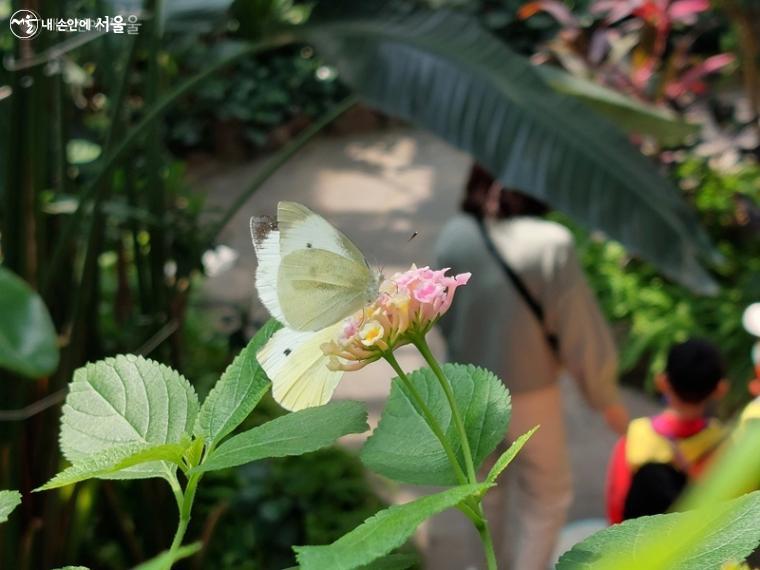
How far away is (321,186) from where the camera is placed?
18.3 ft

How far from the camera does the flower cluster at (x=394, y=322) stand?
1.23 feet

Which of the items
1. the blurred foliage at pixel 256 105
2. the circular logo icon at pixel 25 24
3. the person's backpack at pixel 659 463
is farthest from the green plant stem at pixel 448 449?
the blurred foliage at pixel 256 105

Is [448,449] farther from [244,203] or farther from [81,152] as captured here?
[81,152]

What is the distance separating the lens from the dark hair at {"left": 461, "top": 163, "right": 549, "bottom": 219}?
192cm

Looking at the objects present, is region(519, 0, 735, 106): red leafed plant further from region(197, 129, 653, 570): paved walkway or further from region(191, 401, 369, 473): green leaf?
region(191, 401, 369, 473): green leaf

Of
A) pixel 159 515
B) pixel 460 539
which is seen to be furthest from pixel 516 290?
pixel 460 539

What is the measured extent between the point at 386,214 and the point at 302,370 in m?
4.74

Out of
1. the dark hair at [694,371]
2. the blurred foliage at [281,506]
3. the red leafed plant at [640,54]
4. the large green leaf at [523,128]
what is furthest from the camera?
the red leafed plant at [640,54]

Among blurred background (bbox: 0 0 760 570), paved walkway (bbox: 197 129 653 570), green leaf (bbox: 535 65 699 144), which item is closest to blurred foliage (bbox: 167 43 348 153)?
paved walkway (bbox: 197 129 653 570)

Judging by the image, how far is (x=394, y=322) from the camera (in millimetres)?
379

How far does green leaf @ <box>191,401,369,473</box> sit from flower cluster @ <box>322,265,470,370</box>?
20 mm

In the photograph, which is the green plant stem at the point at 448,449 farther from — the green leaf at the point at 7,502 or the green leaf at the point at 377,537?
the green leaf at the point at 7,502

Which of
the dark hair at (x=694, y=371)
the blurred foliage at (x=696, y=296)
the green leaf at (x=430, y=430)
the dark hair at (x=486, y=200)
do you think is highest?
the green leaf at (x=430, y=430)

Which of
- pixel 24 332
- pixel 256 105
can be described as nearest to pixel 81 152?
pixel 24 332
